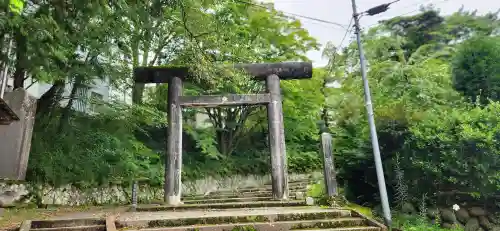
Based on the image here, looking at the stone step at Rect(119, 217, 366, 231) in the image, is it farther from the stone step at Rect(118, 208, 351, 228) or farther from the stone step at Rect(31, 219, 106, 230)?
the stone step at Rect(31, 219, 106, 230)

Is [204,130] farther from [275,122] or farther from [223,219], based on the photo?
[223,219]

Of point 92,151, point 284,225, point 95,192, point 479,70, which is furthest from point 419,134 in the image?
point 95,192

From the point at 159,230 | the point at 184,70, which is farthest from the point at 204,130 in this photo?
the point at 159,230

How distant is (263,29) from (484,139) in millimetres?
8589

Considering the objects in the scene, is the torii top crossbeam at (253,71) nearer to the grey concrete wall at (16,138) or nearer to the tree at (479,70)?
the grey concrete wall at (16,138)

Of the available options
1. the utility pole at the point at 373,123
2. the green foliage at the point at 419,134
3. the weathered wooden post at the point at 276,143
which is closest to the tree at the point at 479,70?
the green foliage at the point at 419,134

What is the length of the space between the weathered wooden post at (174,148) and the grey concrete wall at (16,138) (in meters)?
3.43

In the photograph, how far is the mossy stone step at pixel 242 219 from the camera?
5941 mm

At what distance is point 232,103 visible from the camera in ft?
31.4

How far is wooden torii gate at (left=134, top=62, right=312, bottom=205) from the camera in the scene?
9.00m

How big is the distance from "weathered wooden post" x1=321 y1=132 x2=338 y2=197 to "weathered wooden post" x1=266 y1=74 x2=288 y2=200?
1262 mm

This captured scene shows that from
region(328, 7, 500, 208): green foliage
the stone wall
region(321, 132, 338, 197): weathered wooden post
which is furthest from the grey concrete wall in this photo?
region(328, 7, 500, 208): green foliage

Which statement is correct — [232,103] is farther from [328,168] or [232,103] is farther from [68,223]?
[68,223]

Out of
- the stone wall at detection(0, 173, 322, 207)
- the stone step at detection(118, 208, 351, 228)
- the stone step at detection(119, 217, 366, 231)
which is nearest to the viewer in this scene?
the stone step at detection(119, 217, 366, 231)
